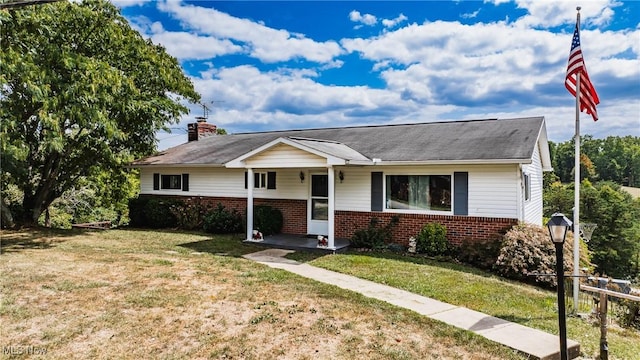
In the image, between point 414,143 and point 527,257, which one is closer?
point 527,257

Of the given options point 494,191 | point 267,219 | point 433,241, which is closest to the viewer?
point 494,191

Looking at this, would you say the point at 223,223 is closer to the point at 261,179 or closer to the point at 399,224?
the point at 261,179

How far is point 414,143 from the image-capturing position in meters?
13.0

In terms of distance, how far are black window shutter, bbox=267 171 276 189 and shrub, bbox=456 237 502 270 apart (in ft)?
22.3

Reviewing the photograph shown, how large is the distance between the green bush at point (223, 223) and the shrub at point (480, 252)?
7.87m

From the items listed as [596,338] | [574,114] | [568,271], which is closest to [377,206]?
[568,271]

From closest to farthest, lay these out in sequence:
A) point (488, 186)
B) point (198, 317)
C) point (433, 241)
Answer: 1. point (198, 317)
2. point (488, 186)
3. point (433, 241)

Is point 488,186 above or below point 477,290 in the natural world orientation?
above

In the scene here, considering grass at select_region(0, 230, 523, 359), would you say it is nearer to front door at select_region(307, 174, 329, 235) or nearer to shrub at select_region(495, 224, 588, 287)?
shrub at select_region(495, 224, 588, 287)

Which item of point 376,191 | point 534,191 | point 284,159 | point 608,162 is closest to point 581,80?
point 376,191

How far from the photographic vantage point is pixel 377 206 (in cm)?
1236

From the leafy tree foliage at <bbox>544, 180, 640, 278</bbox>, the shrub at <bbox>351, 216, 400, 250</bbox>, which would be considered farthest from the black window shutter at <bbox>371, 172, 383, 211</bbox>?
the leafy tree foliage at <bbox>544, 180, 640, 278</bbox>

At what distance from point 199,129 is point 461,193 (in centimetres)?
1449

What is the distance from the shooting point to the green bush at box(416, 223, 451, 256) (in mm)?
11070
